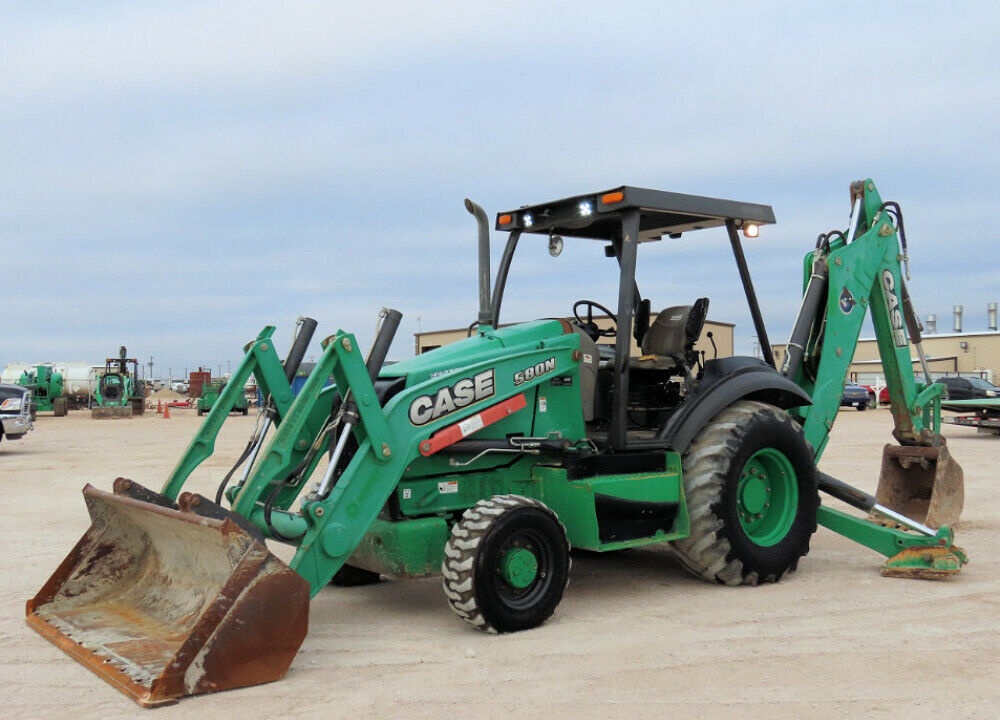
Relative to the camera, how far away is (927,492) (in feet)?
28.5

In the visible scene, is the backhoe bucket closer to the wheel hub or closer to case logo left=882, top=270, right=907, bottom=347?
case logo left=882, top=270, right=907, bottom=347

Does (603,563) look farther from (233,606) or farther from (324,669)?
(233,606)

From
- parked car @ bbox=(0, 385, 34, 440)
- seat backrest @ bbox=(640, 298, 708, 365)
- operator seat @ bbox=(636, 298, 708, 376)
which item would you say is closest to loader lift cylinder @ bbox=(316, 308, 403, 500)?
operator seat @ bbox=(636, 298, 708, 376)

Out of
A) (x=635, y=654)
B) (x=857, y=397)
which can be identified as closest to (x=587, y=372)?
(x=635, y=654)

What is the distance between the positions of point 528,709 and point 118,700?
1.91m

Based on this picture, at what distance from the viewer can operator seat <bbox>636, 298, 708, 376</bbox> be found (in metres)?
7.24

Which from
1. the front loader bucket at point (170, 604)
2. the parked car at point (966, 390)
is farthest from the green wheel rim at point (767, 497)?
the parked car at point (966, 390)

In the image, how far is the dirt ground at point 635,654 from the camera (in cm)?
451

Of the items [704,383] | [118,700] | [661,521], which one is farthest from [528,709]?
[704,383]

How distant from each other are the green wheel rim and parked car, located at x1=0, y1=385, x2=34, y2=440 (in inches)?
722

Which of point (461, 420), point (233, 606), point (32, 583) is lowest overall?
point (32, 583)

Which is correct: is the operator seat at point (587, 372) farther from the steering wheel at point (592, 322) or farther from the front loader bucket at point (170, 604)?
the front loader bucket at point (170, 604)

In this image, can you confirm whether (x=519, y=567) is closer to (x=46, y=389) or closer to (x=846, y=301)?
(x=846, y=301)

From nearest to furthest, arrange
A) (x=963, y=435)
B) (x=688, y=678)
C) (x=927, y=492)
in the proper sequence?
1. (x=688, y=678)
2. (x=927, y=492)
3. (x=963, y=435)
